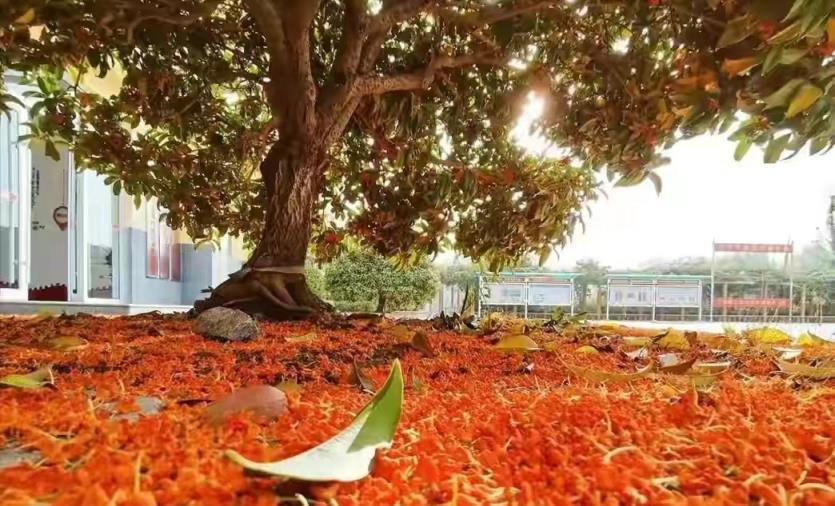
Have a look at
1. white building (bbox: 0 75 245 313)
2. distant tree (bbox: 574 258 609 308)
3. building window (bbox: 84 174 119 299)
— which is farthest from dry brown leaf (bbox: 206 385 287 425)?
building window (bbox: 84 174 119 299)

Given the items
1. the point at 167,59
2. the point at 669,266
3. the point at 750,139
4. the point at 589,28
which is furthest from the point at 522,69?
the point at 669,266

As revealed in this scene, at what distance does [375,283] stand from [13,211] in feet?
9.27

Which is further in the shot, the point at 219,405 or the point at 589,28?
the point at 589,28

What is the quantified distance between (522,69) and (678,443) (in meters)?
1.22

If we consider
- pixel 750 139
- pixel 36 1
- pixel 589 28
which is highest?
pixel 589 28

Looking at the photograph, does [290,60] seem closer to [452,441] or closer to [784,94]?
[784,94]

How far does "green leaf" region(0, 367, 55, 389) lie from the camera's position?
0.42 m

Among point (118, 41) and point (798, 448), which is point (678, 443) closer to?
point (798, 448)

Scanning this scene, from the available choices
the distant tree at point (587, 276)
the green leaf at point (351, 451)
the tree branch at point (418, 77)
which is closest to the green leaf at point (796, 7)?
the green leaf at point (351, 451)

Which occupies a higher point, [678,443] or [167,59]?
[167,59]

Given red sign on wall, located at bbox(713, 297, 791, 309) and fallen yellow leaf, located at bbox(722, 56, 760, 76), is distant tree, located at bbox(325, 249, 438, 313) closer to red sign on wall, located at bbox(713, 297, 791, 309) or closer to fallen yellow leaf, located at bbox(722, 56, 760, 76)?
red sign on wall, located at bbox(713, 297, 791, 309)

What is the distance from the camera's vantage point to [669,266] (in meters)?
1.94

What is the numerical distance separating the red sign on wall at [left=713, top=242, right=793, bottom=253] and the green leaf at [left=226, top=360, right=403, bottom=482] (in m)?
1.71

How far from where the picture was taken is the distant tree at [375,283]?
16.4 ft
